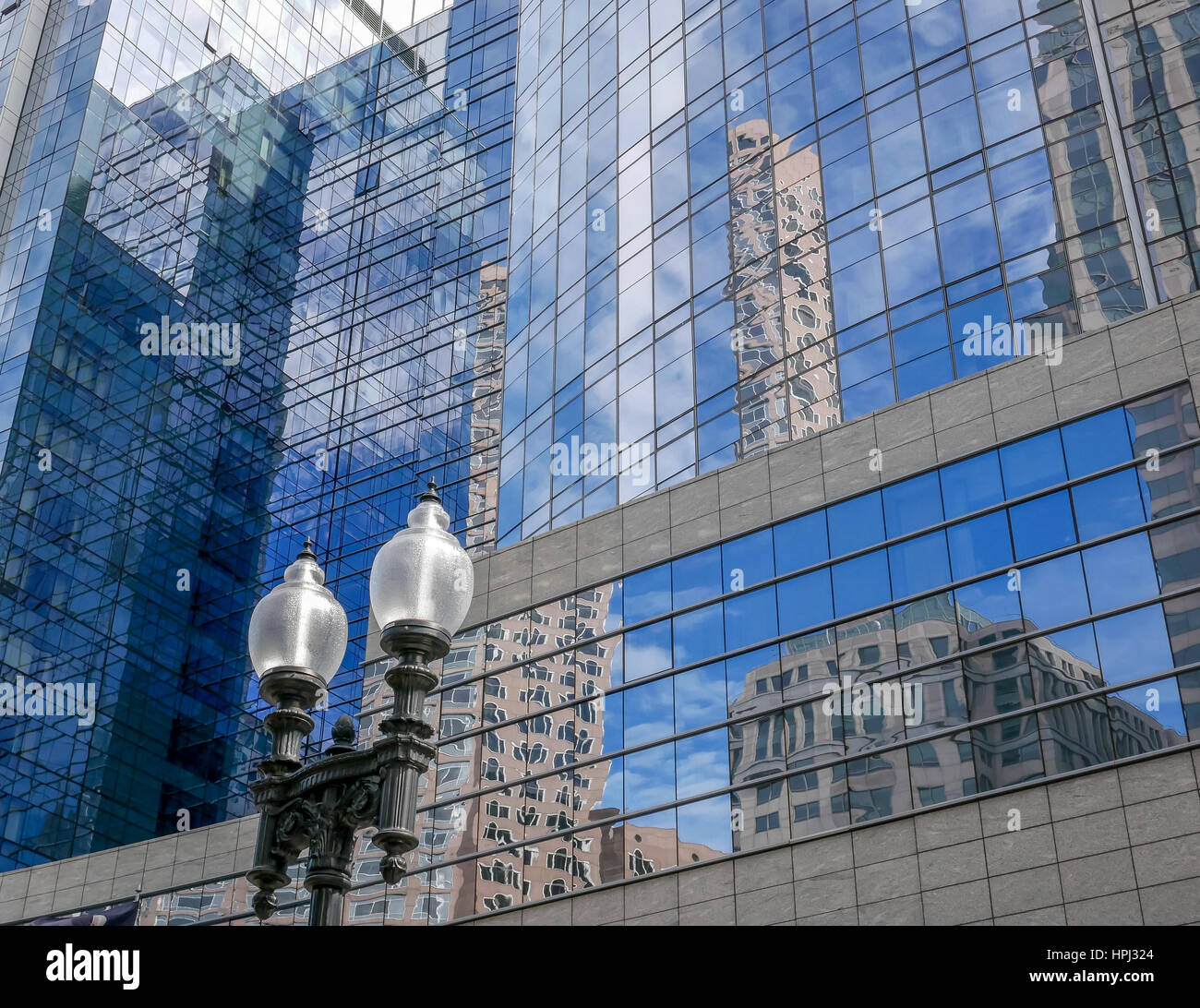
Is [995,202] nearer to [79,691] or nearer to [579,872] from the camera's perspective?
[579,872]

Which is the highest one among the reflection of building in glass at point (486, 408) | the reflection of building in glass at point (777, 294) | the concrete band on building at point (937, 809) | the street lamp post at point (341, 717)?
the reflection of building in glass at point (486, 408)

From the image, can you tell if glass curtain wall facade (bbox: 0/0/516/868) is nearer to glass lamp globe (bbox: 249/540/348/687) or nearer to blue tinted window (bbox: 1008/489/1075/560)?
blue tinted window (bbox: 1008/489/1075/560)

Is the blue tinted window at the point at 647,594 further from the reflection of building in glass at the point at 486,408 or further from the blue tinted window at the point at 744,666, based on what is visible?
the reflection of building in glass at the point at 486,408

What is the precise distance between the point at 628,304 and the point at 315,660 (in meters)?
30.6

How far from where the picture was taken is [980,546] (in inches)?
1147

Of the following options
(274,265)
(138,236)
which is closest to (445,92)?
(274,265)

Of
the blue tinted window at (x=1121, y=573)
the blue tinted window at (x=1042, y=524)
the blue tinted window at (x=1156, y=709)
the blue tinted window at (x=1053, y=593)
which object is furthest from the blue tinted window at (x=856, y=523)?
the blue tinted window at (x=1156, y=709)

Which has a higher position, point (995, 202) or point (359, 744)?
point (995, 202)

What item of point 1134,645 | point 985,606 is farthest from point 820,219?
point 1134,645

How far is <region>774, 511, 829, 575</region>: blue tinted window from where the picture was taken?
31562 mm

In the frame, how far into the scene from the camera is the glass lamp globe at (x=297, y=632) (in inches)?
418

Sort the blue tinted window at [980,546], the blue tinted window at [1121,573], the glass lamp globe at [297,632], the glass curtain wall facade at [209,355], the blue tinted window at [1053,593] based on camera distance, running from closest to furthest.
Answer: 1. the glass lamp globe at [297,632]
2. the blue tinted window at [1121,573]
3. the blue tinted window at [1053,593]
4. the blue tinted window at [980,546]
5. the glass curtain wall facade at [209,355]

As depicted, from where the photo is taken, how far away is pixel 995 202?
109ft

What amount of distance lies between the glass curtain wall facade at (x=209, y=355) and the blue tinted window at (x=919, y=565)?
34.3 m
